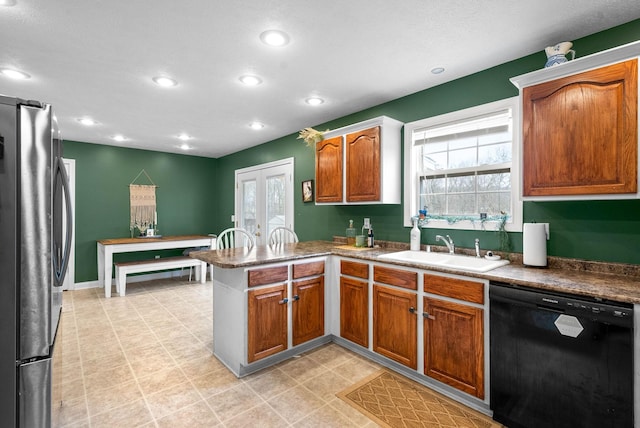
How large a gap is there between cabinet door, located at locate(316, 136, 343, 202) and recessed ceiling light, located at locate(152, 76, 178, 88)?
158cm

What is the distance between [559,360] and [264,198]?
431cm

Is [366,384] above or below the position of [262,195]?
below

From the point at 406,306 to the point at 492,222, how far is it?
0.98m

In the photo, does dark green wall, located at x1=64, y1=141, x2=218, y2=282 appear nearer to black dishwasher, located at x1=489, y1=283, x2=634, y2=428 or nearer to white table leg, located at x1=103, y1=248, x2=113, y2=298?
white table leg, located at x1=103, y1=248, x2=113, y2=298

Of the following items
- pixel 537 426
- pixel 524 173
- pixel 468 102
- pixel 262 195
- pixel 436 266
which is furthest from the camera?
pixel 262 195

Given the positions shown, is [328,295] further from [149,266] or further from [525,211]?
[149,266]

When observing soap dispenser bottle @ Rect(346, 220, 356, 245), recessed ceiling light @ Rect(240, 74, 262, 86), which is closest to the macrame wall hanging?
recessed ceiling light @ Rect(240, 74, 262, 86)

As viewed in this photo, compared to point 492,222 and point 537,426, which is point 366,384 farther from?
point 492,222

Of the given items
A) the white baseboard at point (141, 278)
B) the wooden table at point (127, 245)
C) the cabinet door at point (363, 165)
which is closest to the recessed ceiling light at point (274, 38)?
the cabinet door at point (363, 165)

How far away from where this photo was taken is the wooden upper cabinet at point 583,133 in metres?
1.70

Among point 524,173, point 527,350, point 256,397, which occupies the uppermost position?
point 524,173

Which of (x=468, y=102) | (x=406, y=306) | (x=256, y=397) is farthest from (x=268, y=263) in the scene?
(x=468, y=102)

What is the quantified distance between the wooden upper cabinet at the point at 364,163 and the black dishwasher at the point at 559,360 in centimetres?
143

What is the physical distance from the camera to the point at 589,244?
2.07m
